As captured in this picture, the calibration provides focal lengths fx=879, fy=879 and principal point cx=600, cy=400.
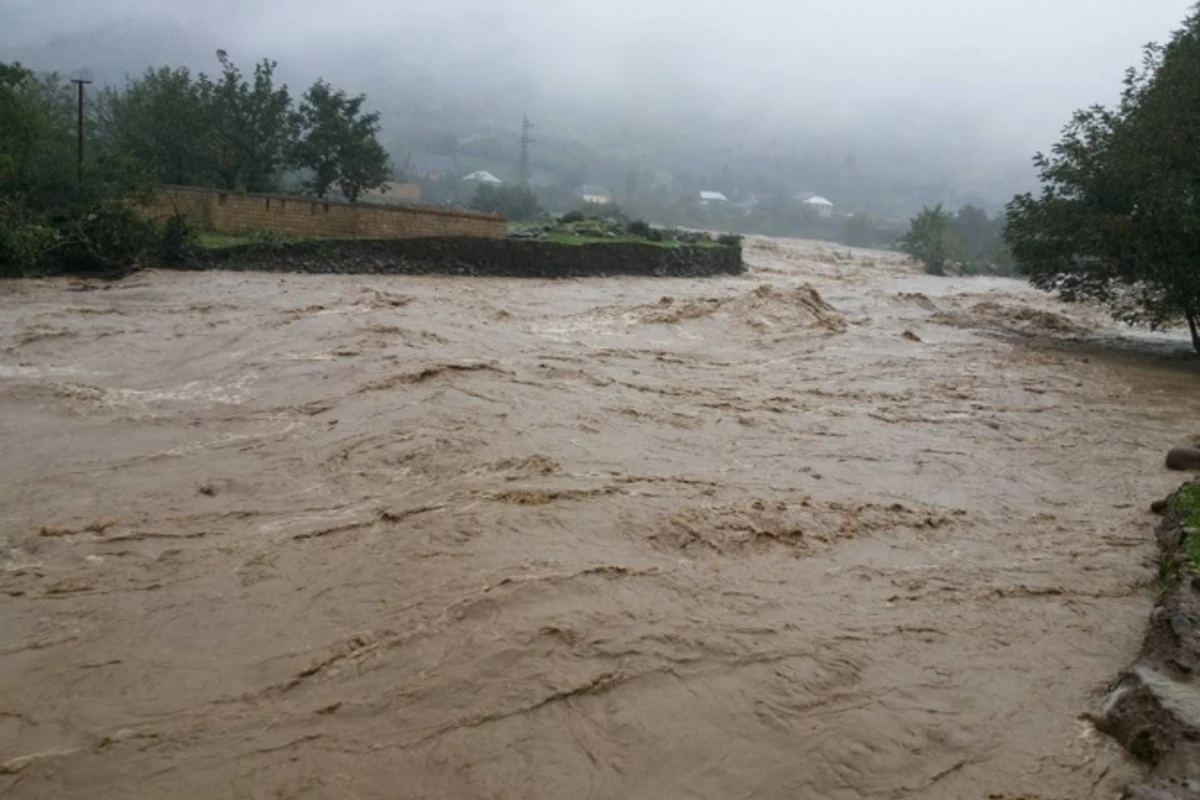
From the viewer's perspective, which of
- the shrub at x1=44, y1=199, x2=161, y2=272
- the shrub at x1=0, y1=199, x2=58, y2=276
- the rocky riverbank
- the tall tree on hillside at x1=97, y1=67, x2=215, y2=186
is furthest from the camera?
the tall tree on hillside at x1=97, y1=67, x2=215, y2=186

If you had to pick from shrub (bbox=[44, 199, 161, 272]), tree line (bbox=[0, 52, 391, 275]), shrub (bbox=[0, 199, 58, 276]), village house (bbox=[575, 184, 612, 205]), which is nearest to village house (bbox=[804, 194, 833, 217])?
village house (bbox=[575, 184, 612, 205])

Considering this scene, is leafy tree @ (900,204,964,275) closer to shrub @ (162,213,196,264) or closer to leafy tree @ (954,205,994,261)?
leafy tree @ (954,205,994,261)

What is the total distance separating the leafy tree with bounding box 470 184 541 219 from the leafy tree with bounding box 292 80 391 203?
19.0 m

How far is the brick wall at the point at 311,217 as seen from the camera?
2456cm

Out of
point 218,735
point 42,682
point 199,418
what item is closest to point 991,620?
point 218,735

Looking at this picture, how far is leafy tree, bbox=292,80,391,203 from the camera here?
95.7ft

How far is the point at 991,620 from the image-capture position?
4957 mm

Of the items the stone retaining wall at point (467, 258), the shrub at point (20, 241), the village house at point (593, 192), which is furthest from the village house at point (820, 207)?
the shrub at point (20, 241)

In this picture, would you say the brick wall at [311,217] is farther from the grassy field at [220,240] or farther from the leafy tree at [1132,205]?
the leafy tree at [1132,205]

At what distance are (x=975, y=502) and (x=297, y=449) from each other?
5.61m

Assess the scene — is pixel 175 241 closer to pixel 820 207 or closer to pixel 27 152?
pixel 27 152

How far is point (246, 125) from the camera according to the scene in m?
29.0

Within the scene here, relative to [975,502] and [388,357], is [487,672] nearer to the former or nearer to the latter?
[975,502]

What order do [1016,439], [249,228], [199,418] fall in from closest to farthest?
[199,418]
[1016,439]
[249,228]
